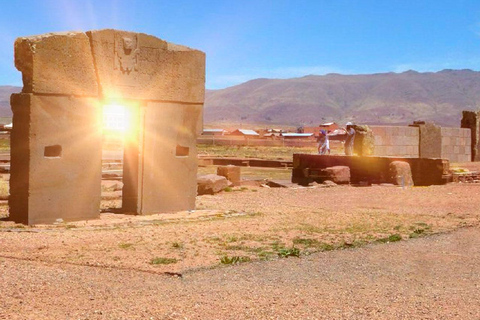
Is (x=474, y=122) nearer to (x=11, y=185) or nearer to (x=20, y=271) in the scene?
(x=11, y=185)

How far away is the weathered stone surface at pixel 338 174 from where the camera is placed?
18656 millimetres

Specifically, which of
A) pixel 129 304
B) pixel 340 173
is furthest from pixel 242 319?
pixel 340 173

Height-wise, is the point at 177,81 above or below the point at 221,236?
above

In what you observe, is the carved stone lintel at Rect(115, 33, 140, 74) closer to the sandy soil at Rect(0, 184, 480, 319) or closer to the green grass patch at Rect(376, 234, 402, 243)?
the sandy soil at Rect(0, 184, 480, 319)

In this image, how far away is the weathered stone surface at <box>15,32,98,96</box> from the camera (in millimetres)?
9961

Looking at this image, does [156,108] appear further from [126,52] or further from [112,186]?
[112,186]

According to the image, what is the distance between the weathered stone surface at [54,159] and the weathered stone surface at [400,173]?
381 inches

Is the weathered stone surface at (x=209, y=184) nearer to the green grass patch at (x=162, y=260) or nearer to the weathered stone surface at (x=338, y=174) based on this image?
the weathered stone surface at (x=338, y=174)

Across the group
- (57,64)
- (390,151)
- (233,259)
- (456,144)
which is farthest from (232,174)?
(456,144)

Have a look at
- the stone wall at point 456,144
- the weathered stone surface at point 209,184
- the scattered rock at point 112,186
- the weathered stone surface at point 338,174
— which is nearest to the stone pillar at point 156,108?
the weathered stone surface at point 209,184

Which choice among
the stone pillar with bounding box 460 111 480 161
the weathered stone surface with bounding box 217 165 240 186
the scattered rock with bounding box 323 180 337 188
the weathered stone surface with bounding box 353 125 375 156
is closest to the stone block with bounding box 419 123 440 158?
the stone pillar with bounding box 460 111 480 161

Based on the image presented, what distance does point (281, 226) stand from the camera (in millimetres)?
10219

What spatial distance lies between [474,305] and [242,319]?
2075 mm

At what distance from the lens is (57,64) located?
10.2 metres
